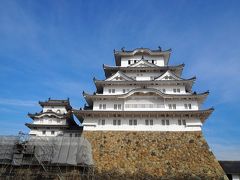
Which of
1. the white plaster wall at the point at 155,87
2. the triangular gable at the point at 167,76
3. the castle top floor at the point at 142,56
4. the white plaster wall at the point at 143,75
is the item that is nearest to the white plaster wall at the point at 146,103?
the white plaster wall at the point at 155,87

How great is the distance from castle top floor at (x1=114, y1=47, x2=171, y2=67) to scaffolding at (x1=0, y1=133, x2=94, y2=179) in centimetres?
1519

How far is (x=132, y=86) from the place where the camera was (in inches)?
1185

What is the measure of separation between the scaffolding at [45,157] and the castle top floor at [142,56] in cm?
1519

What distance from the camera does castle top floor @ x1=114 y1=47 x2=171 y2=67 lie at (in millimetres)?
Result: 33844

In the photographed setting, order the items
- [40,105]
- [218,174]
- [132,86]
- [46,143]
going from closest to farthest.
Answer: [218,174], [46,143], [132,86], [40,105]

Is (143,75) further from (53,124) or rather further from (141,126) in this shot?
(53,124)

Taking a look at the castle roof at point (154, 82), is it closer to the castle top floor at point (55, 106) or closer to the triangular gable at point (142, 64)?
the triangular gable at point (142, 64)

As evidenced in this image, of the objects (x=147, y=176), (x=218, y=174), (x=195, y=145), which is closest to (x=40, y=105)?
(x=147, y=176)

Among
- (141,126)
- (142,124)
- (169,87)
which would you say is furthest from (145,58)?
(141,126)

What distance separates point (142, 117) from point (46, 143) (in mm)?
11354

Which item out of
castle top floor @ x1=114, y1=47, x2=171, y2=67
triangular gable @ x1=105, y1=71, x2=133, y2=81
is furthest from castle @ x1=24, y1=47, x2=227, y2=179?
castle top floor @ x1=114, y1=47, x2=171, y2=67

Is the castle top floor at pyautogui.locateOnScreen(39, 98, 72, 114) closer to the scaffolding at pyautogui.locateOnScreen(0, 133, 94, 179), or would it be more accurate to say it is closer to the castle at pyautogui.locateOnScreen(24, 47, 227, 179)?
the castle at pyautogui.locateOnScreen(24, 47, 227, 179)

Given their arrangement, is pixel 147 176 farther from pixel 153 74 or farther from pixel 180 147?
pixel 153 74

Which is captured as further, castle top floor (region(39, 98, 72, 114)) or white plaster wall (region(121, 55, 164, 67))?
white plaster wall (region(121, 55, 164, 67))
